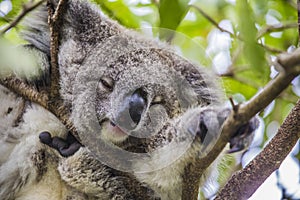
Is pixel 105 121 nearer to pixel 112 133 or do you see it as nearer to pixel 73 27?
pixel 112 133

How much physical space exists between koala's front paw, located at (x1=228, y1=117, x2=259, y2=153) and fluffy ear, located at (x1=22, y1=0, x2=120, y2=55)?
1.17m

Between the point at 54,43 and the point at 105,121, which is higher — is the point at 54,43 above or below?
above

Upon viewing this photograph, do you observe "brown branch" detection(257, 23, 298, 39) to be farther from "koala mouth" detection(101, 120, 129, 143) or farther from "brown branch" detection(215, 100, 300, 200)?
"brown branch" detection(215, 100, 300, 200)

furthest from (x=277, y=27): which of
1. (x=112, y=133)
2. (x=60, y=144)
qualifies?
(x=60, y=144)

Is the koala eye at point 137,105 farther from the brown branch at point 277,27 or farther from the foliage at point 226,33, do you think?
the brown branch at point 277,27

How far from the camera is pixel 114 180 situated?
92.4 inches

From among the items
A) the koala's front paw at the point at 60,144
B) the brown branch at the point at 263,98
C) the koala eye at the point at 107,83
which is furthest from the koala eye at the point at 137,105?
the brown branch at the point at 263,98

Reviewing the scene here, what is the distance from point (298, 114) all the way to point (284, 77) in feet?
1.88

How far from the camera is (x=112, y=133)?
2.24 meters

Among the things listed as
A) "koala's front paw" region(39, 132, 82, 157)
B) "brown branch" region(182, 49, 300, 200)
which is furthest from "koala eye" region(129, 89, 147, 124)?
"brown branch" region(182, 49, 300, 200)

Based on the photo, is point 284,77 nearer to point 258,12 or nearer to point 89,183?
point 258,12

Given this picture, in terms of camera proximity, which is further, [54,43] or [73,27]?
[73,27]

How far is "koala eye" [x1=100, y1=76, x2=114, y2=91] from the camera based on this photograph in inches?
95.7

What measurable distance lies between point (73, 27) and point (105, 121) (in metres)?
0.67
